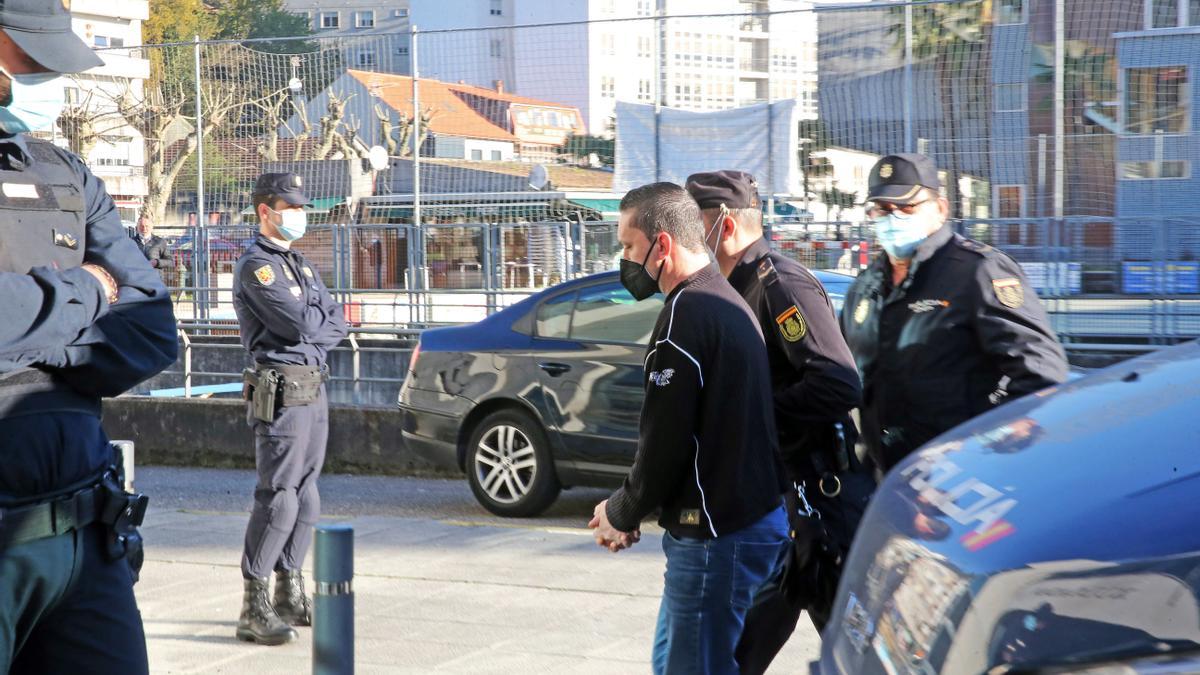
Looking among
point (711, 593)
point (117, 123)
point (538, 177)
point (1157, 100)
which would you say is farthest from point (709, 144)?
point (711, 593)

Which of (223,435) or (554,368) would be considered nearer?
(554,368)

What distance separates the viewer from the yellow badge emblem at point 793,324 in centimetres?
443

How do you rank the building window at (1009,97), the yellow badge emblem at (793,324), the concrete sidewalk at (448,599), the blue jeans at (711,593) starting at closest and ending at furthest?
the blue jeans at (711,593), the yellow badge emblem at (793,324), the concrete sidewalk at (448,599), the building window at (1009,97)

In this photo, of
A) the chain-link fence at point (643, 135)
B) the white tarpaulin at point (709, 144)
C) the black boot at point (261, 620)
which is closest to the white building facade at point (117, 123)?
the chain-link fence at point (643, 135)

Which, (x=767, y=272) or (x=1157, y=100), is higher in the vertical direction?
(x=1157, y=100)

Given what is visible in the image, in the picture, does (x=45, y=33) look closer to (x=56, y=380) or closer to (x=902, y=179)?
(x=56, y=380)

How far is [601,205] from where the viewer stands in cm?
1255

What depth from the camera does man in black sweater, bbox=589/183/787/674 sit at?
381 cm

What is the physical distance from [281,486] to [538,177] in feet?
23.5

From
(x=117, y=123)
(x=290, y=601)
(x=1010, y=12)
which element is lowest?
(x=290, y=601)

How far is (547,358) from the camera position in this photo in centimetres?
955

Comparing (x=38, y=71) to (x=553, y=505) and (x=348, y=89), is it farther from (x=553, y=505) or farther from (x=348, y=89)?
(x=348, y=89)

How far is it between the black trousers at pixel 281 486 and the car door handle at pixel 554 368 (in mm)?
2904

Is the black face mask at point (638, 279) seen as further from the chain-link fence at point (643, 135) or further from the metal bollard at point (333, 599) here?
the chain-link fence at point (643, 135)
